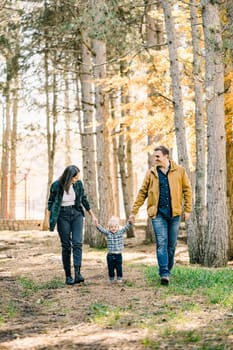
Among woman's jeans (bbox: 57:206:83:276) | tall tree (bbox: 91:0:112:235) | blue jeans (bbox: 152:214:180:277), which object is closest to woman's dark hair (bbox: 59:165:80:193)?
woman's jeans (bbox: 57:206:83:276)

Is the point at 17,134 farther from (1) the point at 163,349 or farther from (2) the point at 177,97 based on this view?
(1) the point at 163,349

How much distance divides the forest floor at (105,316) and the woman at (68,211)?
45cm

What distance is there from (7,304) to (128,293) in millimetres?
1565

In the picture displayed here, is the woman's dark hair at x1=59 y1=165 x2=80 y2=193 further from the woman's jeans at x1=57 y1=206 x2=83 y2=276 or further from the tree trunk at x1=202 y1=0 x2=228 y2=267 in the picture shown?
the tree trunk at x1=202 y1=0 x2=228 y2=267

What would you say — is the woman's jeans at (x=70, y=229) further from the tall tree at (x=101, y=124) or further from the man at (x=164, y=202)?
the tall tree at (x=101, y=124)

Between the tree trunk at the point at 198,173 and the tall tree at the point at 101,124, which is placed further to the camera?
the tall tree at the point at 101,124

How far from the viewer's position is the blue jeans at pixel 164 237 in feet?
27.6

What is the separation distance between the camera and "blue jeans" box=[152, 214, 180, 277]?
8406mm

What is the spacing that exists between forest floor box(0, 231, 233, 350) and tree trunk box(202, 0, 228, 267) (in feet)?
6.85

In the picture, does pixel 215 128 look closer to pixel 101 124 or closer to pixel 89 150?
pixel 101 124

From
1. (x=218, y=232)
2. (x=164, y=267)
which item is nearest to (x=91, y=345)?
(x=164, y=267)

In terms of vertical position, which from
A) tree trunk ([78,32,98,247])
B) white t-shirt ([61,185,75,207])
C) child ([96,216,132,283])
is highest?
tree trunk ([78,32,98,247])

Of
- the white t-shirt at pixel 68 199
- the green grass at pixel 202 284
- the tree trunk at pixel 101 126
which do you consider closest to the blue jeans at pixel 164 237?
the green grass at pixel 202 284

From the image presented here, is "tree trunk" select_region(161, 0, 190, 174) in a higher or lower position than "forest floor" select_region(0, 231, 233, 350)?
higher
